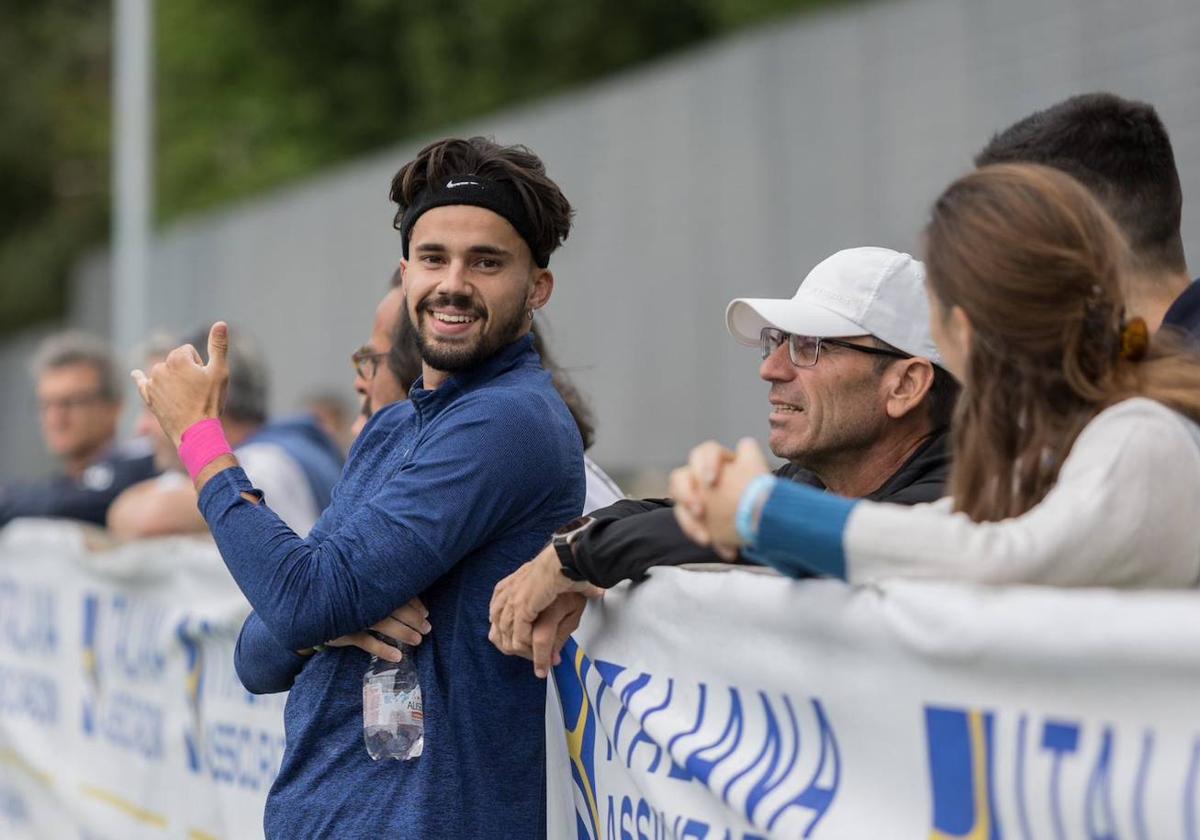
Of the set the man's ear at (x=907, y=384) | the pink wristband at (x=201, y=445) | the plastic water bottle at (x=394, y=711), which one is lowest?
the plastic water bottle at (x=394, y=711)

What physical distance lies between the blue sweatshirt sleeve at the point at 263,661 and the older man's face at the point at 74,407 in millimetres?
4860

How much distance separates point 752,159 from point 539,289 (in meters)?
8.48

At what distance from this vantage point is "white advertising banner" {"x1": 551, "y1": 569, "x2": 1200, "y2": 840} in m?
2.07

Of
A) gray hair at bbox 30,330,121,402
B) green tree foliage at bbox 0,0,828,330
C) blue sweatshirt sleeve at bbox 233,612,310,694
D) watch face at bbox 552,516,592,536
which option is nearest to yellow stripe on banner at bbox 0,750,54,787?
gray hair at bbox 30,330,121,402

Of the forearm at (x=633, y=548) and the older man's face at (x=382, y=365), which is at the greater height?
the older man's face at (x=382, y=365)

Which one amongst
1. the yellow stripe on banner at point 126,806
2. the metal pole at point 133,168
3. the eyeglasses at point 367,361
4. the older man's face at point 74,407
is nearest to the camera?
the eyeglasses at point 367,361

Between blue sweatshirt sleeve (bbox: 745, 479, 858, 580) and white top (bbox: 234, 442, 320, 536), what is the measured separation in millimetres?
3339

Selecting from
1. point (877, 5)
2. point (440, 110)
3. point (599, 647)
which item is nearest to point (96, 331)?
point (440, 110)

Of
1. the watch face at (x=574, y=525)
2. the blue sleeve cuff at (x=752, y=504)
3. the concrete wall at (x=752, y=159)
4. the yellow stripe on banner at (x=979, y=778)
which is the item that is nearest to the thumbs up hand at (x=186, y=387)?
the watch face at (x=574, y=525)

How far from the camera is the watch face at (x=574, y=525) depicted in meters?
2.96

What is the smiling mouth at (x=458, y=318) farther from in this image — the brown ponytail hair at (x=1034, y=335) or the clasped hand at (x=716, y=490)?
the brown ponytail hair at (x=1034, y=335)

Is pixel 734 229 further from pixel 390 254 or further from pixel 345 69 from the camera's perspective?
pixel 345 69

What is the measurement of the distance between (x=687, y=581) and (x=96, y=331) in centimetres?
2017

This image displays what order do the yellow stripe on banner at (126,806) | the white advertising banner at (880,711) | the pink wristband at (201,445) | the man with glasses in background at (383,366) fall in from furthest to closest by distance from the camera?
the yellow stripe on banner at (126,806) → the man with glasses in background at (383,366) → the pink wristband at (201,445) → the white advertising banner at (880,711)
